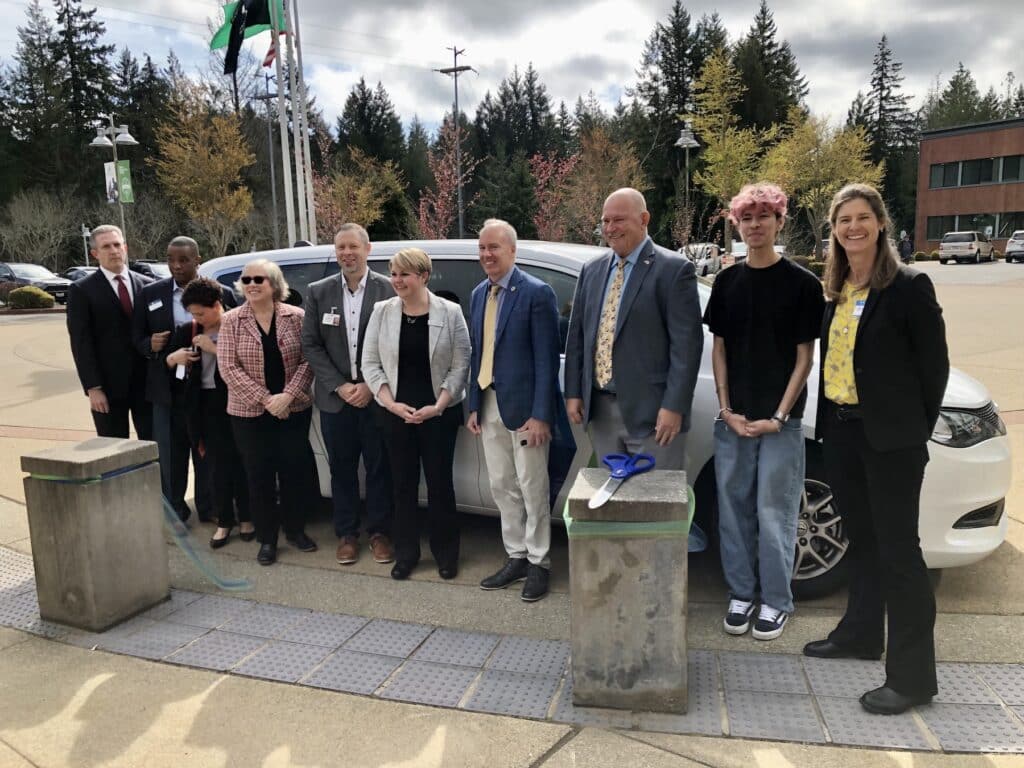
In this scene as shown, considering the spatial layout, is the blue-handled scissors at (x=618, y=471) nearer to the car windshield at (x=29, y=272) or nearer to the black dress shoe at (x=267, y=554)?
the black dress shoe at (x=267, y=554)

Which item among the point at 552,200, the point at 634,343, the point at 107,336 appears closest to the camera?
the point at 634,343

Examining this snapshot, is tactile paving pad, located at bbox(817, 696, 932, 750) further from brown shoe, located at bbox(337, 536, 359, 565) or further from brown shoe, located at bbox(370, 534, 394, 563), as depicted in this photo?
brown shoe, located at bbox(337, 536, 359, 565)

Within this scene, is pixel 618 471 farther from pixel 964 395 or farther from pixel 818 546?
pixel 964 395

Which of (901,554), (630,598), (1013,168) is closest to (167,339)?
(630,598)

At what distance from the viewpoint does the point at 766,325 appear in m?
3.38

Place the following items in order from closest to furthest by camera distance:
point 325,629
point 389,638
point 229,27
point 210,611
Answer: point 389,638
point 325,629
point 210,611
point 229,27

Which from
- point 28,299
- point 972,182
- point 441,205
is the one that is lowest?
point 28,299

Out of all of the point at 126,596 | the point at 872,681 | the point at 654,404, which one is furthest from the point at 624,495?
the point at 126,596

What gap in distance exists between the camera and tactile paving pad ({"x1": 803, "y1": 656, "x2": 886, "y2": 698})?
10.1ft

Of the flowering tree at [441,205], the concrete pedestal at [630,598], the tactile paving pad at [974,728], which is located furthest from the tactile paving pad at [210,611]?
the flowering tree at [441,205]

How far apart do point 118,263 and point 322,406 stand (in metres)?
1.83

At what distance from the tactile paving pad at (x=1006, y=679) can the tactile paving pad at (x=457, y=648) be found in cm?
203

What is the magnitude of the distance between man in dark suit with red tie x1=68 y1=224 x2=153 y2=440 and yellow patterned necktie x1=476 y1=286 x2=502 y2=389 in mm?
2587

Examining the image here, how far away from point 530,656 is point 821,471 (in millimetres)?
1626
